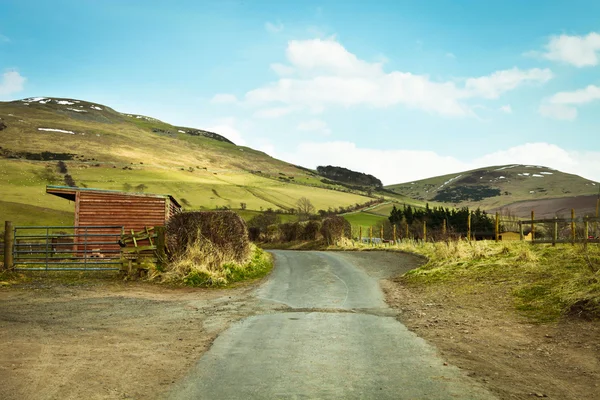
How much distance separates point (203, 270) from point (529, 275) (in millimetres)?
9794

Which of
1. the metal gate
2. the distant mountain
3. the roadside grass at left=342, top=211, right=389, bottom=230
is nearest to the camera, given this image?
the metal gate

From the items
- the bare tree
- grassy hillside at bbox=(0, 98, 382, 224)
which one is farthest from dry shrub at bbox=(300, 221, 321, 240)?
the bare tree

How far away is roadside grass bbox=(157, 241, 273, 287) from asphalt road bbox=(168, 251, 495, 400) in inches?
190

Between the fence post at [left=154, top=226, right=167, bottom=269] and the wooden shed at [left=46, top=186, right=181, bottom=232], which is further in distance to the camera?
the wooden shed at [left=46, top=186, right=181, bottom=232]

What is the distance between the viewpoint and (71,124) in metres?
170

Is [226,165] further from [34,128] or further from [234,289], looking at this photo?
[234,289]

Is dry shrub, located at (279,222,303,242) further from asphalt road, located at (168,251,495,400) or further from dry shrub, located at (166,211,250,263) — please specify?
asphalt road, located at (168,251,495,400)

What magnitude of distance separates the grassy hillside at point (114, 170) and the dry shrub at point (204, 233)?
1743 inches

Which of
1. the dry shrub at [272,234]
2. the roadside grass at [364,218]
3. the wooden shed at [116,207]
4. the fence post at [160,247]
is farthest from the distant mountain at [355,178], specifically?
the fence post at [160,247]

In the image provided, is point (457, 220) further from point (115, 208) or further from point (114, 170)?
point (114, 170)

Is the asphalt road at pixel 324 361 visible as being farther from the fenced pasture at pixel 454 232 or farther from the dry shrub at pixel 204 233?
the fenced pasture at pixel 454 232

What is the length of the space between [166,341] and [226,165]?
526 feet

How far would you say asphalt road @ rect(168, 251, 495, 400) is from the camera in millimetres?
5156

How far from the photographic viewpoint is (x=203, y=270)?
15.7 metres
